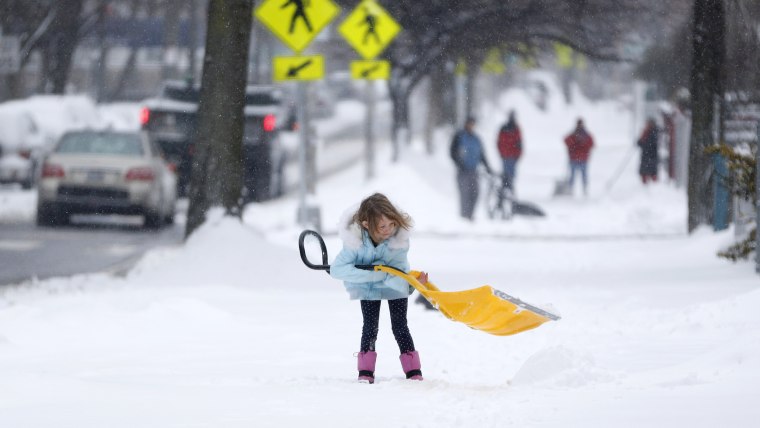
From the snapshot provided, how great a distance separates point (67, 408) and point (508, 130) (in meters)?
21.8

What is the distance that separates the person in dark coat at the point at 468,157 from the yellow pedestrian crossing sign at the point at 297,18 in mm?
7038

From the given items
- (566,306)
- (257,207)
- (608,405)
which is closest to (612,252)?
(566,306)

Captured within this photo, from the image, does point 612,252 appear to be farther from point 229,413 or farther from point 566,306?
point 229,413

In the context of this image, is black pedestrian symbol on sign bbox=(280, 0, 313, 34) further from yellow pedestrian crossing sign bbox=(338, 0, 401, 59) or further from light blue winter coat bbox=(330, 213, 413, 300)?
light blue winter coat bbox=(330, 213, 413, 300)

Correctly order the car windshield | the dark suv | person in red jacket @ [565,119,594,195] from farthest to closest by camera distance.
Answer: person in red jacket @ [565,119,594,195]
the dark suv
the car windshield

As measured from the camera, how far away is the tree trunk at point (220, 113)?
51.1ft

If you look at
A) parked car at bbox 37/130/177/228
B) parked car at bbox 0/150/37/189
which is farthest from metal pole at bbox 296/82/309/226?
parked car at bbox 0/150/37/189

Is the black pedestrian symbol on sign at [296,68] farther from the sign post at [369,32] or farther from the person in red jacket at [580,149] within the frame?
the person in red jacket at [580,149]

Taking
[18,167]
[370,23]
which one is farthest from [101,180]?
[18,167]

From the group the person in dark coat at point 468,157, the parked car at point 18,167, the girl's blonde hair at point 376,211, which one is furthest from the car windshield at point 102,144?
the girl's blonde hair at point 376,211

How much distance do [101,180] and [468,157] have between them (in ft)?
17.8

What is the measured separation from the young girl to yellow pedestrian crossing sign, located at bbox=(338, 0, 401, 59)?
12289mm

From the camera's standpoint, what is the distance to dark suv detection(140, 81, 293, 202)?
26891 millimetres

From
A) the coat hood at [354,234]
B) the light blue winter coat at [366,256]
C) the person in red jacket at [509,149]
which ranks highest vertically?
the person in red jacket at [509,149]
